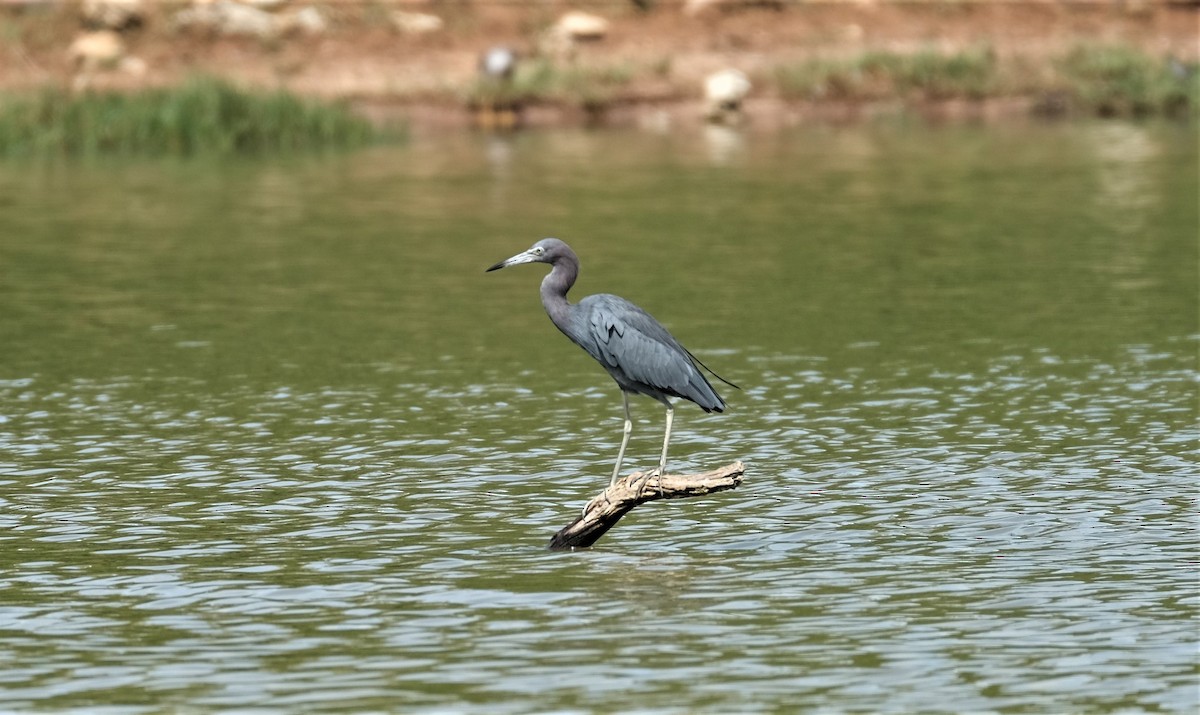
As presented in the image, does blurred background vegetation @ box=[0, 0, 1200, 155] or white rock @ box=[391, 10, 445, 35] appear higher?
white rock @ box=[391, 10, 445, 35]

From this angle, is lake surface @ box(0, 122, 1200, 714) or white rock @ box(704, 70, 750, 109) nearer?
lake surface @ box(0, 122, 1200, 714)

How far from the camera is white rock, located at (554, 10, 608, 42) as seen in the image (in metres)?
56.8

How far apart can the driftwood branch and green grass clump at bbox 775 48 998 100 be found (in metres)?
40.3

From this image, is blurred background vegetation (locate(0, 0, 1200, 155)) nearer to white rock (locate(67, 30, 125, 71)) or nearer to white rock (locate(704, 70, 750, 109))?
white rock (locate(67, 30, 125, 71))

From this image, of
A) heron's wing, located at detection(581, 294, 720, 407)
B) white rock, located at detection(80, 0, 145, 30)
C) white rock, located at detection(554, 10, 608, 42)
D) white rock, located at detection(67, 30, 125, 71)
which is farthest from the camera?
white rock, located at detection(80, 0, 145, 30)

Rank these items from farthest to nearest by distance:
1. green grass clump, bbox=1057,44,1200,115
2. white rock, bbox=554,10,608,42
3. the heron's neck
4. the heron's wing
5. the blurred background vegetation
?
white rock, bbox=554,10,608,42, green grass clump, bbox=1057,44,1200,115, the blurred background vegetation, the heron's neck, the heron's wing

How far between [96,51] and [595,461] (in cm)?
4246

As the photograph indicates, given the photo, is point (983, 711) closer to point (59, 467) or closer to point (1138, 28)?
point (59, 467)

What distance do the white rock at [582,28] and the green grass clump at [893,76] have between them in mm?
6396

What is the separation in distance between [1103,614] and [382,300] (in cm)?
1561

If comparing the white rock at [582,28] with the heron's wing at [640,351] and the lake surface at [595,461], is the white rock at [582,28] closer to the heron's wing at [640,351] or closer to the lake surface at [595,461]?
the lake surface at [595,461]

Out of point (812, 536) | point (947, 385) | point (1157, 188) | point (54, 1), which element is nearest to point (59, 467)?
point (812, 536)

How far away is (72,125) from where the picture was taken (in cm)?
4441

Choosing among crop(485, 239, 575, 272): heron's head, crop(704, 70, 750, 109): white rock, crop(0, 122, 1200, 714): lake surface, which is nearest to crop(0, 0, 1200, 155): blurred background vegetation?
crop(704, 70, 750, 109): white rock
